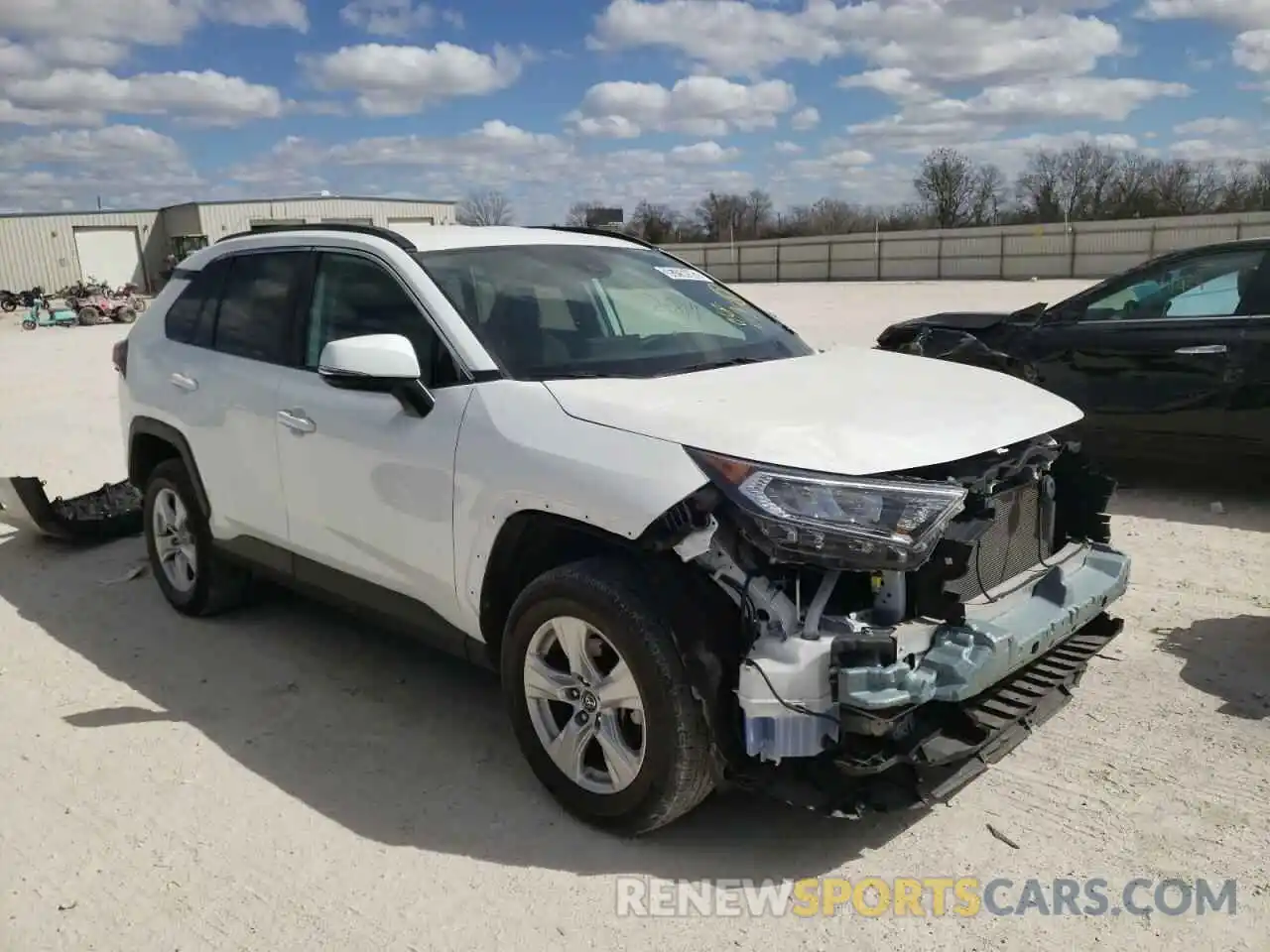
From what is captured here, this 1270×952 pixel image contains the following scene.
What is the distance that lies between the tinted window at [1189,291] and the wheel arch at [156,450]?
5885 mm

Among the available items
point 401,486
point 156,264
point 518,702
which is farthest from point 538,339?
point 156,264

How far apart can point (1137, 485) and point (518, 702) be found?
5.69 metres

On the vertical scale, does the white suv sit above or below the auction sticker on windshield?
below

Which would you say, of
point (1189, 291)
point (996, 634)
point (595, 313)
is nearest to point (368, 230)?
point (595, 313)

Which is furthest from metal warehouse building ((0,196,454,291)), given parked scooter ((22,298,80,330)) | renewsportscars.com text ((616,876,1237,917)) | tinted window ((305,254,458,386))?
renewsportscars.com text ((616,876,1237,917))

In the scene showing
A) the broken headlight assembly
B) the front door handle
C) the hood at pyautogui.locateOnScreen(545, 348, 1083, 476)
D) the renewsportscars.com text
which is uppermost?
the hood at pyautogui.locateOnScreen(545, 348, 1083, 476)

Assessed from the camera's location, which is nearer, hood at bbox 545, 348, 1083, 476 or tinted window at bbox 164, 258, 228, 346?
hood at bbox 545, 348, 1083, 476

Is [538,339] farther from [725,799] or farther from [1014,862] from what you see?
[1014,862]

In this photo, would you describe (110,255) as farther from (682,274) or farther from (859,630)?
(859,630)

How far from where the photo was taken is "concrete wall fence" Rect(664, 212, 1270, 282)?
139 feet

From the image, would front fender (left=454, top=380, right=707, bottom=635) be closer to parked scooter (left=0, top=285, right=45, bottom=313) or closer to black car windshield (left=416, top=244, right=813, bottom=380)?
black car windshield (left=416, top=244, right=813, bottom=380)

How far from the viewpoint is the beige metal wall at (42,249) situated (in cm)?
5425

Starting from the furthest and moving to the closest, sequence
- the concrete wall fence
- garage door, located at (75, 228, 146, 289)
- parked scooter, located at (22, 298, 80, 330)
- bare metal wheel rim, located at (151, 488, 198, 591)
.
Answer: garage door, located at (75, 228, 146, 289)
the concrete wall fence
parked scooter, located at (22, 298, 80, 330)
bare metal wheel rim, located at (151, 488, 198, 591)

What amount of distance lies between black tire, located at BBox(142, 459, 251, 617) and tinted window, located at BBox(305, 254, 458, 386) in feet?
4.42
